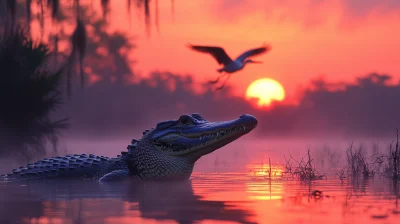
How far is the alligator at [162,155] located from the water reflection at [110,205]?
1384 mm

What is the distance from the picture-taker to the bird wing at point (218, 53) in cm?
2620

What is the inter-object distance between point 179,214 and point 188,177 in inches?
240

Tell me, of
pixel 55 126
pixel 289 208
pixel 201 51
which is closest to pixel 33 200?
pixel 289 208

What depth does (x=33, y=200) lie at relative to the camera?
895 cm

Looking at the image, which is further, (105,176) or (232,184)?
(105,176)

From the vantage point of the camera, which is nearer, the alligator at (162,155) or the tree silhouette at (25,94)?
the alligator at (162,155)

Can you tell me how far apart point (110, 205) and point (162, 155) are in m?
5.12

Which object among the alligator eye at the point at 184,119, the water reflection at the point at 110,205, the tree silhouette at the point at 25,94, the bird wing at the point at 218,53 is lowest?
the water reflection at the point at 110,205

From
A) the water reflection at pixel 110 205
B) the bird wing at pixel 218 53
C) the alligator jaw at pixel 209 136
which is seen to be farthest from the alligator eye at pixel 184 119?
the bird wing at pixel 218 53

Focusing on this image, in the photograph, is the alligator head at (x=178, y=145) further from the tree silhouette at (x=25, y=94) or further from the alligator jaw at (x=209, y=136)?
the tree silhouette at (x=25, y=94)

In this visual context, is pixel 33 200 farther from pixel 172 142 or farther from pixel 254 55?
pixel 254 55

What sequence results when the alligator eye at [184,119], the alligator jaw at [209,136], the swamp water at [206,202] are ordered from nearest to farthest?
the swamp water at [206,202] → the alligator jaw at [209,136] → the alligator eye at [184,119]

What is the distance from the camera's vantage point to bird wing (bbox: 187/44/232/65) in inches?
1032

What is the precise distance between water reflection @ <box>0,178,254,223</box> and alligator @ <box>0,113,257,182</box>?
54.5 inches
